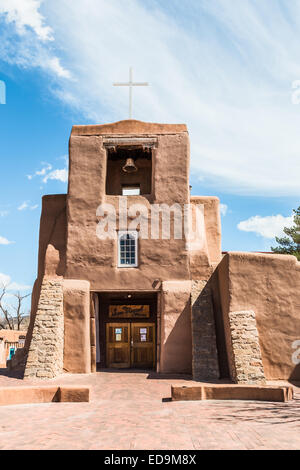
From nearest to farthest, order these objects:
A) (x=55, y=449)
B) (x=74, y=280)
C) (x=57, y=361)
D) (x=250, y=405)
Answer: (x=55, y=449) < (x=250, y=405) < (x=57, y=361) < (x=74, y=280)

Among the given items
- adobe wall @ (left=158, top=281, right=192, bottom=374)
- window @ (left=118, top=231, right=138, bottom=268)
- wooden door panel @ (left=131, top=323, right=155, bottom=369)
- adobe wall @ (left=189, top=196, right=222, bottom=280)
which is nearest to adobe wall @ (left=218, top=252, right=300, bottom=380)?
adobe wall @ (left=158, top=281, right=192, bottom=374)

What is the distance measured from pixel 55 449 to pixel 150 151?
14039 mm

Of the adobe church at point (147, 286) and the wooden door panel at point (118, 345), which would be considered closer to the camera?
the adobe church at point (147, 286)

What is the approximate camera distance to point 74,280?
16547 mm

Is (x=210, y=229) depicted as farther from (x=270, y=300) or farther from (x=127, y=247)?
(x=270, y=300)

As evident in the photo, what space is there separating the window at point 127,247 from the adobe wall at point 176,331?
1.95m

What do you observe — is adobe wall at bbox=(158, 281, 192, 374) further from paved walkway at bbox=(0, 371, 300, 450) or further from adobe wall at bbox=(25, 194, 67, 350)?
adobe wall at bbox=(25, 194, 67, 350)

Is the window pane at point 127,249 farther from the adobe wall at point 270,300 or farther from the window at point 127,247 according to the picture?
the adobe wall at point 270,300

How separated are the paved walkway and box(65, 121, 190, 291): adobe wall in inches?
240

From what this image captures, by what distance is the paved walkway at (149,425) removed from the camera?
632 centimetres

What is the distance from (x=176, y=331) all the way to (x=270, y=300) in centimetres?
376

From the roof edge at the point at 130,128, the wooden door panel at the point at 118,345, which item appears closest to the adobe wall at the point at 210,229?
the roof edge at the point at 130,128
